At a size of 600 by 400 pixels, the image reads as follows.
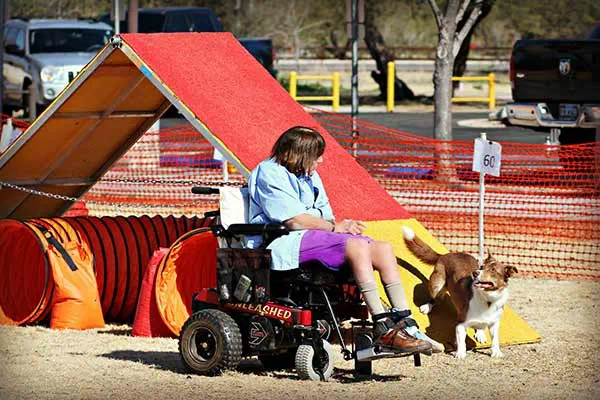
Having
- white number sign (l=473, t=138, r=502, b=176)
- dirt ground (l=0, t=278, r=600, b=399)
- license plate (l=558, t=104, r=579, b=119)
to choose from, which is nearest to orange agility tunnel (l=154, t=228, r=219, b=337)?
dirt ground (l=0, t=278, r=600, b=399)

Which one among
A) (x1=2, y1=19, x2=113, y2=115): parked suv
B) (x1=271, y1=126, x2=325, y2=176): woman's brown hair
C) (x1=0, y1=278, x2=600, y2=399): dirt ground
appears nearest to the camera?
(x1=0, y1=278, x2=600, y2=399): dirt ground

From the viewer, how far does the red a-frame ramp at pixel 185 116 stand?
816cm

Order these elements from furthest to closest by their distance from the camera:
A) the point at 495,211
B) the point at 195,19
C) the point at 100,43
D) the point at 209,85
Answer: the point at 195,19
the point at 100,43
the point at 495,211
the point at 209,85

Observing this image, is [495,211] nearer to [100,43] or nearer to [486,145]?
[486,145]

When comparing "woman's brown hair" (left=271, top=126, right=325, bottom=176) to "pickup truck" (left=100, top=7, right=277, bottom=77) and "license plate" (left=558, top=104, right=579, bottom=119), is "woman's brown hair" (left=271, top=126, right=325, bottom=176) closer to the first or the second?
"license plate" (left=558, top=104, right=579, bottom=119)

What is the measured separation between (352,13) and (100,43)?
11.2m

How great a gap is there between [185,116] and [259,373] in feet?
5.77

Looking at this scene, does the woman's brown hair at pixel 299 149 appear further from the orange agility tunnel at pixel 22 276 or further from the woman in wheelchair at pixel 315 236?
the orange agility tunnel at pixel 22 276

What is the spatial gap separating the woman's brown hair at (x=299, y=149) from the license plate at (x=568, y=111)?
10.5 meters

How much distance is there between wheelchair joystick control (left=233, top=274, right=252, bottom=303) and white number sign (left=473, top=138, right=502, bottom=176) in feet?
12.1

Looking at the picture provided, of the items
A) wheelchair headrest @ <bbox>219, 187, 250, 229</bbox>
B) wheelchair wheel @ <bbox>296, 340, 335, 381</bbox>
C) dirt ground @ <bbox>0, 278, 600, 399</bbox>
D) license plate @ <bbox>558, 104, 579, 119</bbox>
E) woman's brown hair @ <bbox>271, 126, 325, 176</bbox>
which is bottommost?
dirt ground @ <bbox>0, 278, 600, 399</bbox>

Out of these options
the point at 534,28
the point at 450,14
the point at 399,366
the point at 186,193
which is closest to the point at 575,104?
the point at 450,14

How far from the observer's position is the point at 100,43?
88.0ft

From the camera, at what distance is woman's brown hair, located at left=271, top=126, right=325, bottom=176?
7152 millimetres
